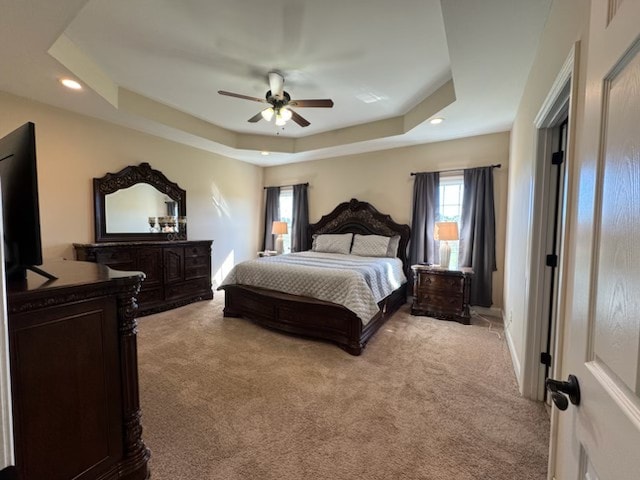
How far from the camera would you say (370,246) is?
4.55 m

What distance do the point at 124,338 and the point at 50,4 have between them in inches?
84.5

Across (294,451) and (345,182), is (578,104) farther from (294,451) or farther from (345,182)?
(345,182)


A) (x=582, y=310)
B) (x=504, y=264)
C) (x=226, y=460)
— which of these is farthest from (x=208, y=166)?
(x=582, y=310)

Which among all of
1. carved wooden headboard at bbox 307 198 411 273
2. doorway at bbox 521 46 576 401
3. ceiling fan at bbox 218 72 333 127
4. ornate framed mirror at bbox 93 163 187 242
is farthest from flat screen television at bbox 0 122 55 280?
carved wooden headboard at bbox 307 198 411 273

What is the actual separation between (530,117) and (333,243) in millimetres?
3145

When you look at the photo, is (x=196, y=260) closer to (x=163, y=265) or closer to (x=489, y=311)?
(x=163, y=265)

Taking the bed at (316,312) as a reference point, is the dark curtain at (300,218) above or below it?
above

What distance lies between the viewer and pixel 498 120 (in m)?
3.45

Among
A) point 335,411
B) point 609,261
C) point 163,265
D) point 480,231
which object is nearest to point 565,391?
point 609,261

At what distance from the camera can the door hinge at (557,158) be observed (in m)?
1.92

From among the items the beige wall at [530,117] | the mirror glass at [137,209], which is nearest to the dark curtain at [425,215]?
the beige wall at [530,117]

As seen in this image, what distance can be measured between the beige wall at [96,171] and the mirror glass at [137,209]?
0.80ft

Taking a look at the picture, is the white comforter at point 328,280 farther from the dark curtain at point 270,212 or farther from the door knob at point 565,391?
the dark curtain at point 270,212

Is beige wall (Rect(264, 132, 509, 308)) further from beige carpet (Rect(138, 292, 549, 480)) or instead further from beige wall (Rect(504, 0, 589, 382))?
beige carpet (Rect(138, 292, 549, 480))
